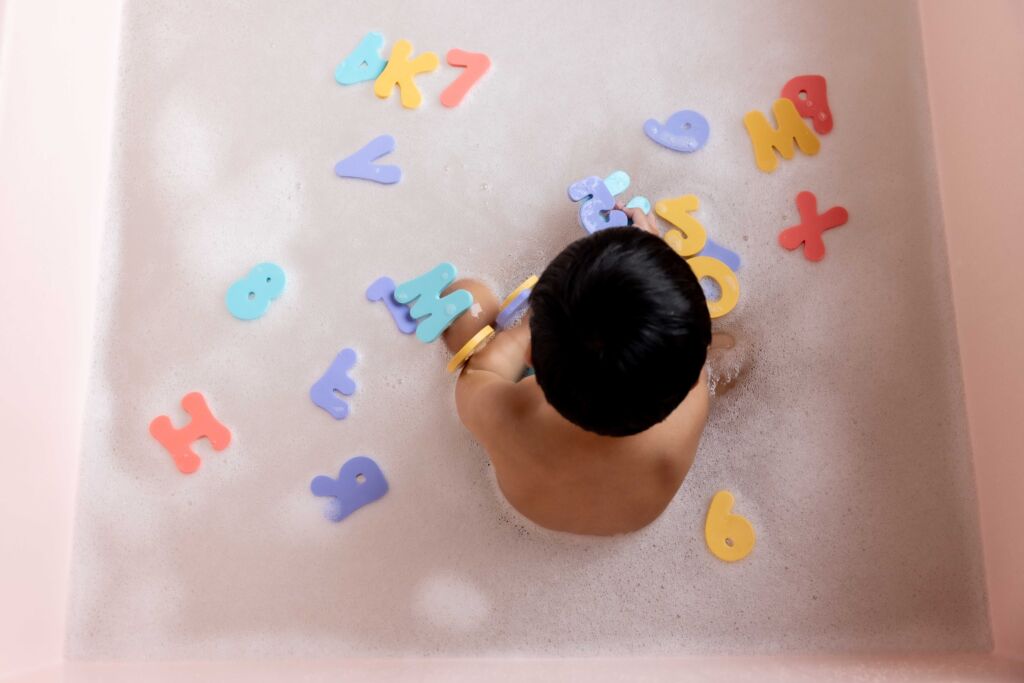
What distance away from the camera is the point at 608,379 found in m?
0.67

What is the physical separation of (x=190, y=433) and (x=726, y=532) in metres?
0.74

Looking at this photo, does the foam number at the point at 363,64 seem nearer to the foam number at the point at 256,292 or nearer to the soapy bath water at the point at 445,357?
the soapy bath water at the point at 445,357

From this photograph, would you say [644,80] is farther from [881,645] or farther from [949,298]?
[881,645]

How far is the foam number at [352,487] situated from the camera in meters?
1.11

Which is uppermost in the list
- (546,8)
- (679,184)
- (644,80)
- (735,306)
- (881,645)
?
(546,8)

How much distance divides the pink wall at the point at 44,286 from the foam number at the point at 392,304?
1.36ft

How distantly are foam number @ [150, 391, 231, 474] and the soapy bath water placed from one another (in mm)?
14

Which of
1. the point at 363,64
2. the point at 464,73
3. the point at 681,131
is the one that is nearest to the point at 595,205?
the point at 681,131

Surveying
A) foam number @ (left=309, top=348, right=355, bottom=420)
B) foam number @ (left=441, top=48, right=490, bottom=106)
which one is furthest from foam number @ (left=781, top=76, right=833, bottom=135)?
foam number @ (left=309, top=348, right=355, bottom=420)

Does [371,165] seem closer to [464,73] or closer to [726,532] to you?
[464,73]

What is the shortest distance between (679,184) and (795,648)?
65cm

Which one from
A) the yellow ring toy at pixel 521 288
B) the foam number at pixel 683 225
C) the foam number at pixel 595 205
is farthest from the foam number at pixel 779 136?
the yellow ring toy at pixel 521 288

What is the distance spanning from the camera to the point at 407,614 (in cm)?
107

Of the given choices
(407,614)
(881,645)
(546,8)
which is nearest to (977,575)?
(881,645)
